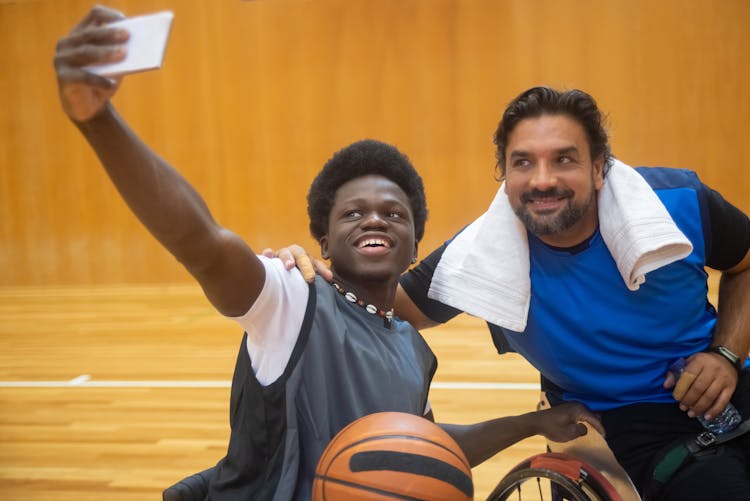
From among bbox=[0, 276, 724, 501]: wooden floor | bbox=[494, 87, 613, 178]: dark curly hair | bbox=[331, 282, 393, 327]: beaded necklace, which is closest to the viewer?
bbox=[331, 282, 393, 327]: beaded necklace

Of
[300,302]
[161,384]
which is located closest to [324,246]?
[300,302]

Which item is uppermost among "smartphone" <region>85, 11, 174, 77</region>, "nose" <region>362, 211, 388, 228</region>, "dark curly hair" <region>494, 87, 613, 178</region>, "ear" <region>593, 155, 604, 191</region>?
"smartphone" <region>85, 11, 174, 77</region>

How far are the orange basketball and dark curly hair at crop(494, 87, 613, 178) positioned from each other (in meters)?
0.91

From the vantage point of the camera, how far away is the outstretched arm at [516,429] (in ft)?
5.88

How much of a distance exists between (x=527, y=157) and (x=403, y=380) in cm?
67

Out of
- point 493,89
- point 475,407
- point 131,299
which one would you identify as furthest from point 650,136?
point 131,299

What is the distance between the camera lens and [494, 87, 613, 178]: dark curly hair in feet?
5.98

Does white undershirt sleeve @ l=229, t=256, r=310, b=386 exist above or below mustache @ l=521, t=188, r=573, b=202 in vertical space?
below

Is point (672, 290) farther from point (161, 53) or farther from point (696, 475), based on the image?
point (161, 53)

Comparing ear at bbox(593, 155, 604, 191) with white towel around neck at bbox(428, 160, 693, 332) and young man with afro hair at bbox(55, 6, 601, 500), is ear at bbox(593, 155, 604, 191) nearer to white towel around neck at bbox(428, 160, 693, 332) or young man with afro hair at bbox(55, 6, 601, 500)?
white towel around neck at bbox(428, 160, 693, 332)

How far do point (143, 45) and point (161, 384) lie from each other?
328cm

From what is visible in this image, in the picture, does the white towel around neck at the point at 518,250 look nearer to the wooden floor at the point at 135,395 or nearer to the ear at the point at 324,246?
the ear at the point at 324,246

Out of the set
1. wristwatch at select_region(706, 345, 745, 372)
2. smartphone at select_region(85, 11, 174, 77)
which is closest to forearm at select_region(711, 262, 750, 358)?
wristwatch at select_region(706, 345, 745, 372)

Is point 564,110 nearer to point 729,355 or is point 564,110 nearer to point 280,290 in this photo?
point 729,355
